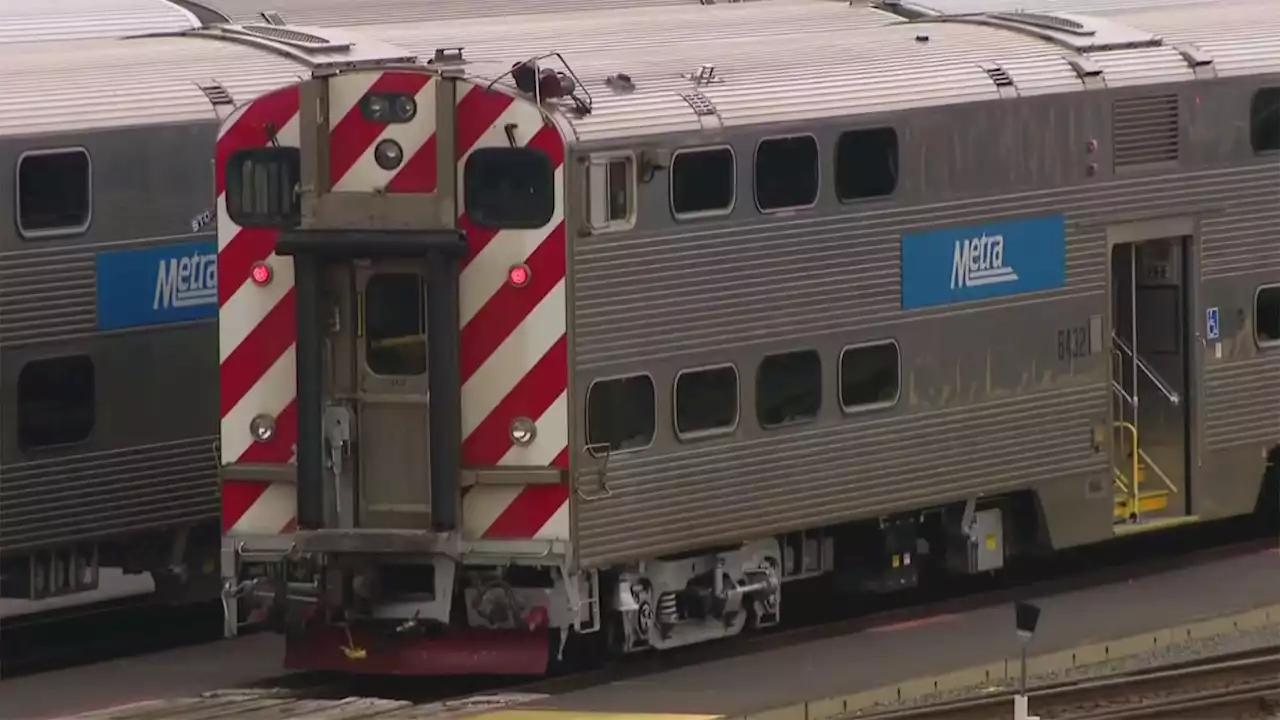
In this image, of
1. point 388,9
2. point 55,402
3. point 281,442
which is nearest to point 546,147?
point 281,442

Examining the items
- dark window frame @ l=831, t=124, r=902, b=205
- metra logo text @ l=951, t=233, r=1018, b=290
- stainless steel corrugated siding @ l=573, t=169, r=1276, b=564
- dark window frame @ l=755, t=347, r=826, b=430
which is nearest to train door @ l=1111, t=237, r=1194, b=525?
stainless steel corrugated siding @ l=573, t=169, r=1276, b=564

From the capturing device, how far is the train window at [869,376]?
17250 millimetres

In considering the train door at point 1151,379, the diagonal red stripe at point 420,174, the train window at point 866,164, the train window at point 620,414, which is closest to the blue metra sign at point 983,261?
the train window at point 866,164

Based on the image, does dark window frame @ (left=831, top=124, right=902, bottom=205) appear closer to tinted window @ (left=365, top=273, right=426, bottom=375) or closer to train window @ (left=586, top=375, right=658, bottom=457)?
train window @ (left=586, top=375, right=658, bottom=457)

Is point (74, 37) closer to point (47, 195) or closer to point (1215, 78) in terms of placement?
point (47, 195)

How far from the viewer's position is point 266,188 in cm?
1580

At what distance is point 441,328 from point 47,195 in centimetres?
292

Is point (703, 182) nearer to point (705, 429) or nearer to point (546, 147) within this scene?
point (546, 147)

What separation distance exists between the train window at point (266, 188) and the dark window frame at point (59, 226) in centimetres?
154

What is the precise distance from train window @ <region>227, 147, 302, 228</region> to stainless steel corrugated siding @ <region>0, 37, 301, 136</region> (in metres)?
1.62

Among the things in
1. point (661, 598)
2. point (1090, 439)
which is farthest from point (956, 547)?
point (661, 598)

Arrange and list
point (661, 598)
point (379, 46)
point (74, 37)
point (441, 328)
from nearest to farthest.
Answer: point (441, 328), point (661, 598), point (379, 46), point (74, 37)

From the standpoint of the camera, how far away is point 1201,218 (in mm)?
19281

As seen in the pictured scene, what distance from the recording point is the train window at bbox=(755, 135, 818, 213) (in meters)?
16.6
